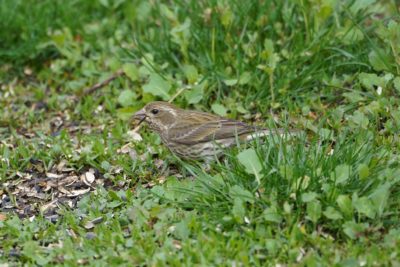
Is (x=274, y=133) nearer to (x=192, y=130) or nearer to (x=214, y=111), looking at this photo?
(x=192, y=130)

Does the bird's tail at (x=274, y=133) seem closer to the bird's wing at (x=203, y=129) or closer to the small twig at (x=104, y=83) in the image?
the bird's wing at (x=203, y=129)

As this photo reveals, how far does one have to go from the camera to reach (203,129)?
22.1 ft

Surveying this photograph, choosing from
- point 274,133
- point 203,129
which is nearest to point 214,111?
point 203,129

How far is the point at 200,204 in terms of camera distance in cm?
562

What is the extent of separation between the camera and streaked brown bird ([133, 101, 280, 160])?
6.55m

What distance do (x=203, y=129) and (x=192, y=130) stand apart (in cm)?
9

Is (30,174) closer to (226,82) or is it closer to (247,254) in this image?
(226,82)

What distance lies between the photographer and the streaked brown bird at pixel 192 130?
21.5 ft

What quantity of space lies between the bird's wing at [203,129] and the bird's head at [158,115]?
0.28 ft

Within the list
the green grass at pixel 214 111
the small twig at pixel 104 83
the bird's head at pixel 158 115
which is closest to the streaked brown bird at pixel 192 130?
the bird's head at pixel 158 115

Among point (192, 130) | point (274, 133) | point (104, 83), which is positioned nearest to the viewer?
point (274, 133)

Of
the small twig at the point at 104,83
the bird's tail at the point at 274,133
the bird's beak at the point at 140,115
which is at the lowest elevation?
the small twig at the point at 104,83

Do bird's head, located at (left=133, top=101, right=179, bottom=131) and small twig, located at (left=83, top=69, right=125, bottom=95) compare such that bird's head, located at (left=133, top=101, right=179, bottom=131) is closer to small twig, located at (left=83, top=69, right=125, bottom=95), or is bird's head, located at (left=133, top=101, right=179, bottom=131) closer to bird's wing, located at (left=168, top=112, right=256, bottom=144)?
bird's wing, located at (left=168, top=112, right=256, bottom=144)

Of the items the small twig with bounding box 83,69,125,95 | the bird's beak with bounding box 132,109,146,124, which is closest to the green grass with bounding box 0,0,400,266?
the small twig with bounding box 83,69,125,95
